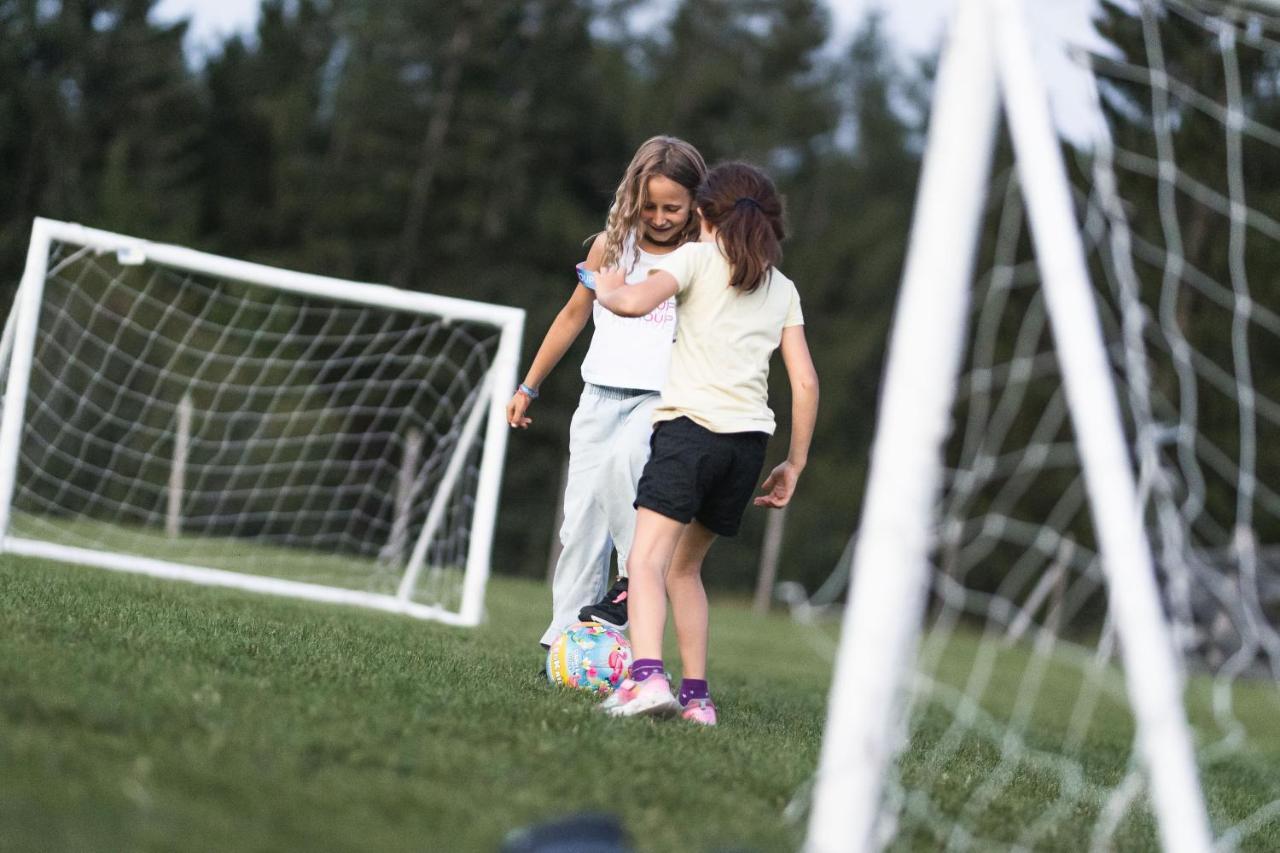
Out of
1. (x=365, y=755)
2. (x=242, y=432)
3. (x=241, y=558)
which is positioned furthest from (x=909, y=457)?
(x=242, y=432)

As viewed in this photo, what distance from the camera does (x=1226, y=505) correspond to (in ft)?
62.3

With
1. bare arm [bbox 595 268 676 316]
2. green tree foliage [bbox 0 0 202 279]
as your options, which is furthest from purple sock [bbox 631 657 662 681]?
green tree foliage [bbox 0 0 202 279]

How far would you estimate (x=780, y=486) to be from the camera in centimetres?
395

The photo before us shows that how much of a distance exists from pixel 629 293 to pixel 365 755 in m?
1.22

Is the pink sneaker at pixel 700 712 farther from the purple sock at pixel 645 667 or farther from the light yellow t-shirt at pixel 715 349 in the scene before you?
the light yellow t-shirt at pixel 715 349

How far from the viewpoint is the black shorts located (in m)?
3.62

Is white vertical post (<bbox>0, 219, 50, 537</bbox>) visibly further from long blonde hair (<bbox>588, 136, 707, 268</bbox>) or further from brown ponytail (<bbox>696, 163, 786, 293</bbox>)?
brown ponytail (<bbox>696, 163, 786, 293</bbox>)

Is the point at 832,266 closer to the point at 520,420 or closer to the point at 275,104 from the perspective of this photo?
the point at 275,104

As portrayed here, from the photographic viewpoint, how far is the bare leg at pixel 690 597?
12.7ft

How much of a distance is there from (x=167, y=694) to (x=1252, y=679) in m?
14.9

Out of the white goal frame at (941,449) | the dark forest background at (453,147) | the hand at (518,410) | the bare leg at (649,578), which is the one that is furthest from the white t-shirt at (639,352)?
the dark forest background at (453,147)

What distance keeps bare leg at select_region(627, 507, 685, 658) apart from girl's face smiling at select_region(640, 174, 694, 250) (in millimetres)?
934

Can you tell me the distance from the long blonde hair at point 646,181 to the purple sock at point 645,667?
1160 millimetres

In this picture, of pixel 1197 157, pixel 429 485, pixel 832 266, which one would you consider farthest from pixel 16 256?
pixel 1197 157
